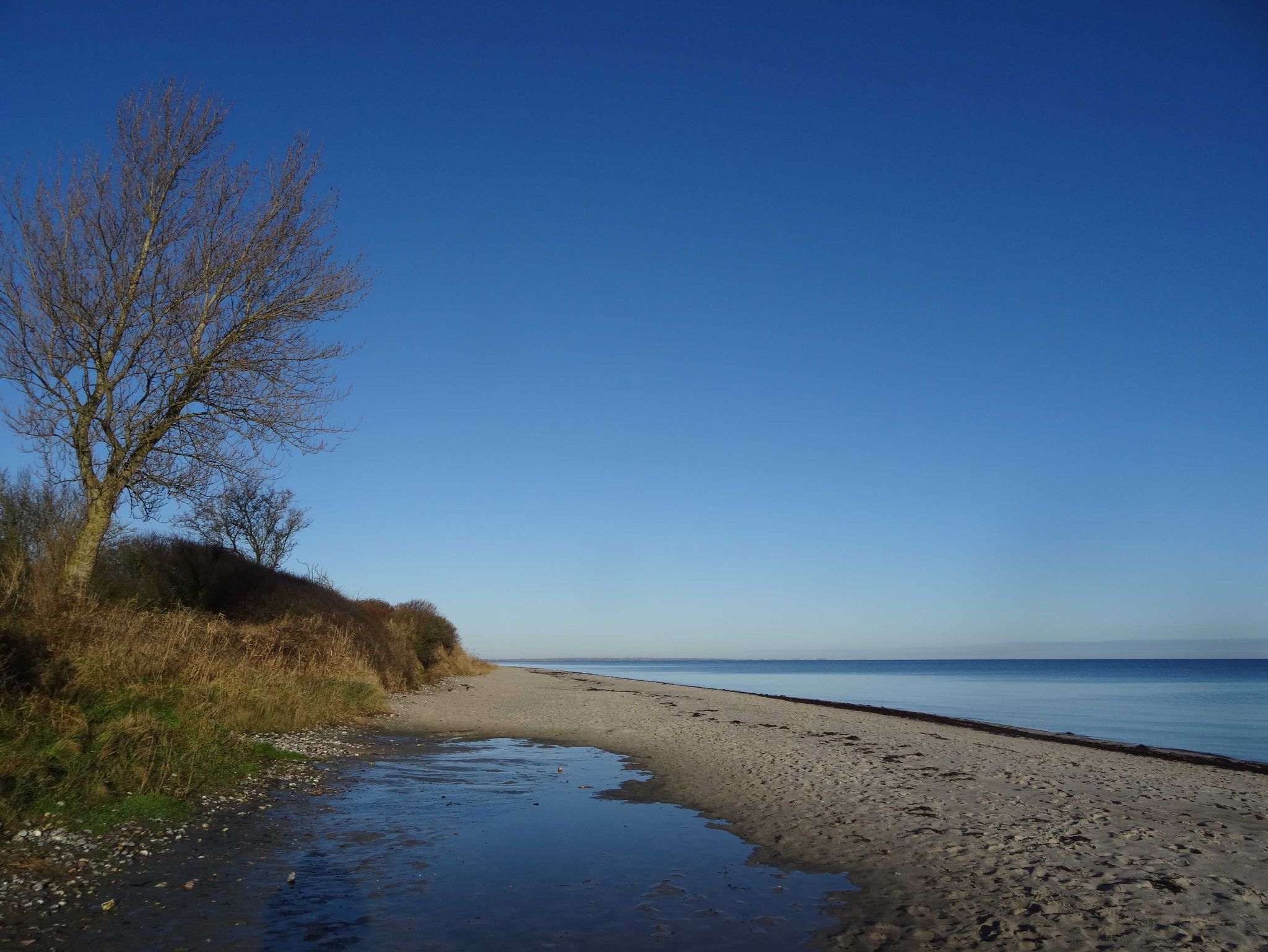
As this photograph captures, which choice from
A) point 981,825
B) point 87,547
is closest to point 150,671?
point 87,547

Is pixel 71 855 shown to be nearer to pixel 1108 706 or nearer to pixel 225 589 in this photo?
pixel 225 589

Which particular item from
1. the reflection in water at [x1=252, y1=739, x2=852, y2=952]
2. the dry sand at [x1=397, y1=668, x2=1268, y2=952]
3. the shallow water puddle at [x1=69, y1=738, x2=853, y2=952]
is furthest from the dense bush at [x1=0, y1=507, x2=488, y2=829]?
the dry sand at [x1=397, y1=668, x2=1268, y2=952]

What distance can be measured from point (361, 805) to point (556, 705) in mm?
16919

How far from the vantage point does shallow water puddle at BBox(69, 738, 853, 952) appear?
5.34m

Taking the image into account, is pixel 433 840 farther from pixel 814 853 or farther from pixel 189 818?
pixel 814 853

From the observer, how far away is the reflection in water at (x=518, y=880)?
17.8 feet

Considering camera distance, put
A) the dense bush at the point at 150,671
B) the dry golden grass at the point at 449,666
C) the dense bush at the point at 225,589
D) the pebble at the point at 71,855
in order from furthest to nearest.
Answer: the dry golden grass at the point at 449,666 → the dense bush at the point at 225,589 → the dense bush at the point at 150,671 → the pebble at the point at 71,855

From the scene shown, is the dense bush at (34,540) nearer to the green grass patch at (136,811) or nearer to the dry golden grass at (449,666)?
the green grass patch at (136,811)

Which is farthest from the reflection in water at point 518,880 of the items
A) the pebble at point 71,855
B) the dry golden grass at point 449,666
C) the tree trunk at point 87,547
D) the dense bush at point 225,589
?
the dry golden grass at point 449,666

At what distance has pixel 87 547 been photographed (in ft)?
44.7

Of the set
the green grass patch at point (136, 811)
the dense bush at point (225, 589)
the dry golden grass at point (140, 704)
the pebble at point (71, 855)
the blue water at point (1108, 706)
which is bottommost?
the blue water at point (1108, 706)

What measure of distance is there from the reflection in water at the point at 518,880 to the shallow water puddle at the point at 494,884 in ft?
0.06

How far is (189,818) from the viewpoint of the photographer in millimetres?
7805

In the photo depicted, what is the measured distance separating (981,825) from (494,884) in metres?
5.87
